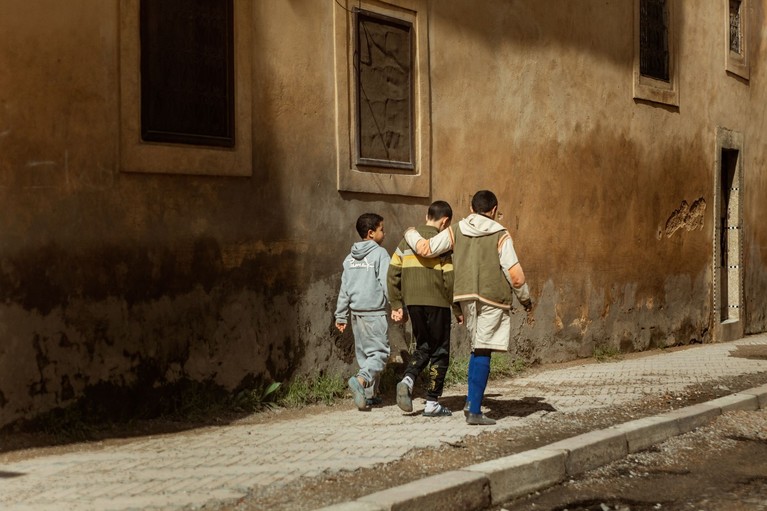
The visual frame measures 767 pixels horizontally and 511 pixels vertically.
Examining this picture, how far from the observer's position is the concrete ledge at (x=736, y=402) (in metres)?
8.37

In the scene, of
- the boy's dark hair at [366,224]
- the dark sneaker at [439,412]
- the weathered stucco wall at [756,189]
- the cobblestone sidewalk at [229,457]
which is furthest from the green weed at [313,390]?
the weathered stucco wall at [756,189]

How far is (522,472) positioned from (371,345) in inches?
95.5

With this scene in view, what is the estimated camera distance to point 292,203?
8398mm

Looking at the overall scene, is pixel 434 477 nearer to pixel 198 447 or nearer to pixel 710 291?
pixel 198 447

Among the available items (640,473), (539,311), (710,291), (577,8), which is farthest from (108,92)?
(710,291)

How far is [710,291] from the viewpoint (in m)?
14.6

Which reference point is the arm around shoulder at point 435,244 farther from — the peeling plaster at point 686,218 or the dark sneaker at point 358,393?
the peeling plaster at point 686,218

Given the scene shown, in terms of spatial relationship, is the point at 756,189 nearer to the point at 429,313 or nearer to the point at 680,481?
the point at 429,313

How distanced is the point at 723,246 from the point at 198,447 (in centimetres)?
1082

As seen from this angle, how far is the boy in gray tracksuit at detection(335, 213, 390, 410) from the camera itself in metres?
8.06

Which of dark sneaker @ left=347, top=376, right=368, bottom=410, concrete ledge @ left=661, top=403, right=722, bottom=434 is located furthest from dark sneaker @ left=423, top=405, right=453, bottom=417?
concrete ledge @ left=661, top=403, right=722, bottom=434

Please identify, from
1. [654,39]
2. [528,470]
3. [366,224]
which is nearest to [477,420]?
[528,470]

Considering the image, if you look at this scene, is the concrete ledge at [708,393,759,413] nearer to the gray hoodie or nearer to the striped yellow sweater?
the striped yellow sweater

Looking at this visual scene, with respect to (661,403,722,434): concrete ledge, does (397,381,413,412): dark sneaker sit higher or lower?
higher
